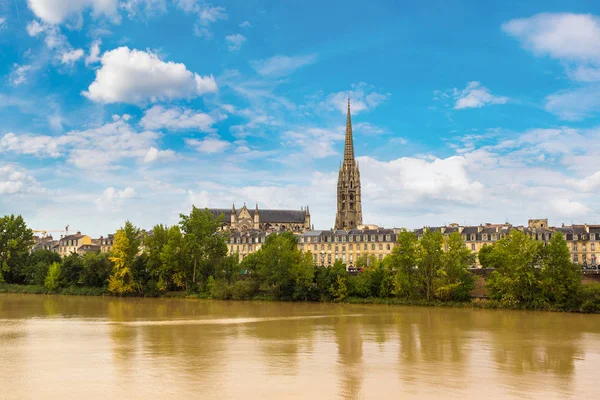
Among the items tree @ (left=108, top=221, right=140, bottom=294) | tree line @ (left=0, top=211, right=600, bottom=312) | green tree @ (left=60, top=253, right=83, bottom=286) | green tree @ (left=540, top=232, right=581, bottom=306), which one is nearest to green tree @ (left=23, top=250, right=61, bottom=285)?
tree line @ (left=0, top=211, right=600, bottom=312)

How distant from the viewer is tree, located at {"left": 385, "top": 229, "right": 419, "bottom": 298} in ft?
157

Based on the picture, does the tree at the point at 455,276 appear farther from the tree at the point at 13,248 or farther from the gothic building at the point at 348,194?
the gothic building at the point at 348,194

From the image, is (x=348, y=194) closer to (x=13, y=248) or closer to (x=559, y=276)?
(x=13, y=248)

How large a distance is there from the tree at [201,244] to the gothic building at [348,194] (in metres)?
64.8

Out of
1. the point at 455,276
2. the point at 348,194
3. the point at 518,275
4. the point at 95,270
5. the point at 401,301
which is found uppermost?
the point at 348,194

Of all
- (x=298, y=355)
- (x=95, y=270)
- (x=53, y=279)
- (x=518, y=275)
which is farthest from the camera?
(x=53, y=279)

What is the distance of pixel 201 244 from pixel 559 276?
33116 millimetres

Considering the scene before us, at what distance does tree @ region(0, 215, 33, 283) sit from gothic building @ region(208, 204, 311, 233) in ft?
167

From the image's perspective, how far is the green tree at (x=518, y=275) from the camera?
1732 inches

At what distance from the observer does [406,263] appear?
4816 cm

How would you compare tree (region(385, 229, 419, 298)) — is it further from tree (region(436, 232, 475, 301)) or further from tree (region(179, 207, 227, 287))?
tree (region(179, 207, 227, 287))

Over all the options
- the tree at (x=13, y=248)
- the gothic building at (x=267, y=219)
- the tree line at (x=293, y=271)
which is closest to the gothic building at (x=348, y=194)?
the gothic building at (x=267, y=219)

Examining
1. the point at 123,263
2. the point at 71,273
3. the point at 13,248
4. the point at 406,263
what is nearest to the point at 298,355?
the point at 406,263

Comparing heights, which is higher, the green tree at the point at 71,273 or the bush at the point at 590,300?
the green tree at the point at 71,273
